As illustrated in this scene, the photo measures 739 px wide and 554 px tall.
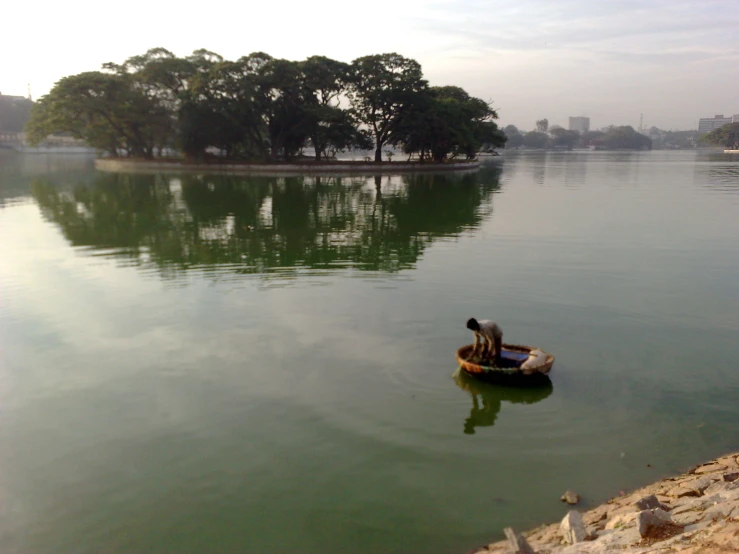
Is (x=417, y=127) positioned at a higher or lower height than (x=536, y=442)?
higher

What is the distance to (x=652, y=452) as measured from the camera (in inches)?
277

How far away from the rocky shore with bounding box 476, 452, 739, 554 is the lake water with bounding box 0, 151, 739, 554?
0.63 m

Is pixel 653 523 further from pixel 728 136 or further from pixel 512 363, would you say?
pixel 728 136

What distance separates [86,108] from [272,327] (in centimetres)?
5799

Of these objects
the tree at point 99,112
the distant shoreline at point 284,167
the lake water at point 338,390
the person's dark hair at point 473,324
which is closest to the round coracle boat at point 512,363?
the lake water at point 338,390

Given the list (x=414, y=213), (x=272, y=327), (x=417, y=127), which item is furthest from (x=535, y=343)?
(x=417, y=127)

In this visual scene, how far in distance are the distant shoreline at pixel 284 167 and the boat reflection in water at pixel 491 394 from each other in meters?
50.6

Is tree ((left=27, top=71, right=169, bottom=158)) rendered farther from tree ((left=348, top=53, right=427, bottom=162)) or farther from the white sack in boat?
the white sack in boat

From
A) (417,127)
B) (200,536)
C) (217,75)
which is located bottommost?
(200,536)

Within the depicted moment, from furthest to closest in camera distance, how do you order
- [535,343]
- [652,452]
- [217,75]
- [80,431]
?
[217,75], [535,343], [80,431], [652,452]

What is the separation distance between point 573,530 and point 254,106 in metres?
57.5

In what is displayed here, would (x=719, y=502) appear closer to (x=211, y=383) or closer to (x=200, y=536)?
(x=200, y=536)

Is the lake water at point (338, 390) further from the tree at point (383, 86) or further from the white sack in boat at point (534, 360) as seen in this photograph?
the tree at point (383, 86)

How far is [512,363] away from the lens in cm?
886
